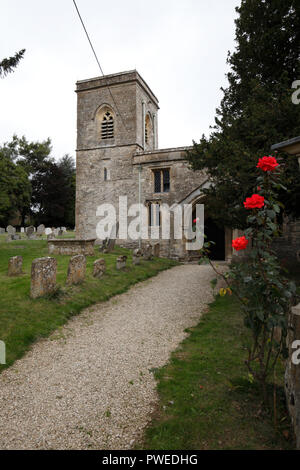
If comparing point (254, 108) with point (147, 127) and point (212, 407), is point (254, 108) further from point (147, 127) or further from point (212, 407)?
point (147, 127)

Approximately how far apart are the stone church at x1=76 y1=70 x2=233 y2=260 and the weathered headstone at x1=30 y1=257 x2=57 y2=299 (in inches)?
479

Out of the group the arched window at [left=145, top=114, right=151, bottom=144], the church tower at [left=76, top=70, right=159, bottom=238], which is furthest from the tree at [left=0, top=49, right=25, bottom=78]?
the arched window at [left=145, top=114, right=151, bottom=144]

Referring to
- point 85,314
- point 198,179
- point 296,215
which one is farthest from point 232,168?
point 198,179

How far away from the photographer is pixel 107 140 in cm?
2092

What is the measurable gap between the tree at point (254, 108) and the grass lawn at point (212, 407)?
359 cm

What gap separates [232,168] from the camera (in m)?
7.48

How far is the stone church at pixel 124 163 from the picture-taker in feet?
60.5

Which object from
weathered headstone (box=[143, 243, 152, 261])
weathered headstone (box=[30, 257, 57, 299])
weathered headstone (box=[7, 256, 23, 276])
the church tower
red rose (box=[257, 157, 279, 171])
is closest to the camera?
red rose (box=[257, 157, 279, 171])

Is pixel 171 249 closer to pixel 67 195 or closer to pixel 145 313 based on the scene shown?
pixel 145 313

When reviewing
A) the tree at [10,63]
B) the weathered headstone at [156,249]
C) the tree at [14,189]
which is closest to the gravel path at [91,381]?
the tree at [10,63]

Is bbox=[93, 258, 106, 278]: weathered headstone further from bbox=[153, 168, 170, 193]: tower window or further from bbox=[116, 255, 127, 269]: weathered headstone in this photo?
bbox=[153, 168, 170, 193]: tower window

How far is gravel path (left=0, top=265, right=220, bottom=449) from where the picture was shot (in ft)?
8.84

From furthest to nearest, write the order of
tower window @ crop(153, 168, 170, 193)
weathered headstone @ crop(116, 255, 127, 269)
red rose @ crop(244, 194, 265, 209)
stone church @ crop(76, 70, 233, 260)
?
tower window @ crop(153, 168, 170, 193)
stone church @ crop(76, 70, 233, 260)
weathered headstone @ crop(116, 255, 127, 269)
red rose @ crop(244, 194, 265, 209)

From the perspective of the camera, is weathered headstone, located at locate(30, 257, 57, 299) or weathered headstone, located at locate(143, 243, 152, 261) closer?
weathered headstone, located at locate(30, 257, 57, 299)
